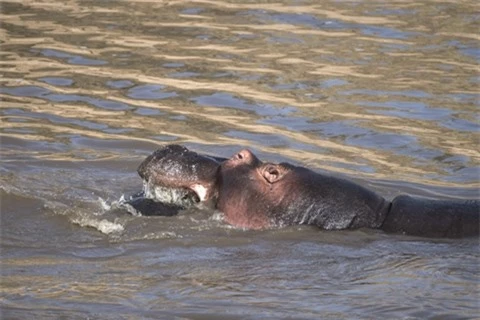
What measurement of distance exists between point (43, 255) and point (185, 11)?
25.2 feet

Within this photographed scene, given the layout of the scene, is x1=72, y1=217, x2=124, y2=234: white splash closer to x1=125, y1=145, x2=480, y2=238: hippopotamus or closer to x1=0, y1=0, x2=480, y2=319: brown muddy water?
x1=0, y1=0, x2=480, y2=319: brown muddy water

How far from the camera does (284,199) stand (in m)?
7.05

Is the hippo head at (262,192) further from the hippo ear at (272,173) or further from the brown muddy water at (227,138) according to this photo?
the brown muddy water at (227,138)

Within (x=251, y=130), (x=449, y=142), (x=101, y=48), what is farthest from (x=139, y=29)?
(x=449, y=142)

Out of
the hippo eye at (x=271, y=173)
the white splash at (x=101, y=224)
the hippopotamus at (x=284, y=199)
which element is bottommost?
the white splash at (x=101, y=224)

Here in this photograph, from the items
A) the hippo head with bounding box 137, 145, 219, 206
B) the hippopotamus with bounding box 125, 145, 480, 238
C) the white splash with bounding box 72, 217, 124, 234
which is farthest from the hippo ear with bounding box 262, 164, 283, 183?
the white splash with bounding box 72, 217, 124, 234

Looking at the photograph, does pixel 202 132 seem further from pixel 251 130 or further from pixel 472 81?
pixel 472 81

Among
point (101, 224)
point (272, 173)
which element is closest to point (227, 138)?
point (272, 173)

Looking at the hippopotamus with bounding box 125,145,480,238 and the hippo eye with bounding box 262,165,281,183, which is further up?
the hippo eye with bounding box 262,165,281,183

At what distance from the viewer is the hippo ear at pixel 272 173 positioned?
278 inches

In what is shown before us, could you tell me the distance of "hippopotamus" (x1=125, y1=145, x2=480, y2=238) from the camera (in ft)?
23.0

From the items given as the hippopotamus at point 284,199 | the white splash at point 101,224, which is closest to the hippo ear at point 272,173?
the hippopotamus at point 284,199

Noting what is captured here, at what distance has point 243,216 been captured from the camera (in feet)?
23.2

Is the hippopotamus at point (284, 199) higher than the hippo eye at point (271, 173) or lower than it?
lower
